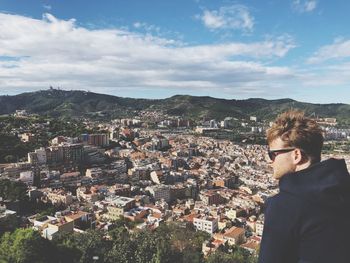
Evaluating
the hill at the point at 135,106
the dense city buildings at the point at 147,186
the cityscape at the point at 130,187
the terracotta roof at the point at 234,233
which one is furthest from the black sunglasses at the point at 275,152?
the hill at the point at 135,106

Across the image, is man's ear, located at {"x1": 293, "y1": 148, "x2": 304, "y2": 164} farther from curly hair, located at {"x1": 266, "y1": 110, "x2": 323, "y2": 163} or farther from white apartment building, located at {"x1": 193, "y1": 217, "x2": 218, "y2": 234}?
white apartment building, located at {"x1": 193, "y1": 217, "x2": 218, "y2": 234}

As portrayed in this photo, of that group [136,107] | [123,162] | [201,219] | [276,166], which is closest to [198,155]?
[123,162]

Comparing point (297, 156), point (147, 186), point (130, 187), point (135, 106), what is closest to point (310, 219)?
point (297, 156)

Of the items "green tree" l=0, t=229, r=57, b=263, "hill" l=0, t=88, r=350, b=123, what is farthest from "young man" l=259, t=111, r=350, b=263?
"hill" l=0, t=88, r=350, b=123

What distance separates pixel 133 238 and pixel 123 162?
2329cm

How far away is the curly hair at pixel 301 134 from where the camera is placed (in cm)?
107

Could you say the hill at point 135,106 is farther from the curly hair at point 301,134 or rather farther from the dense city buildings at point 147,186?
the curly hair at point 301,134

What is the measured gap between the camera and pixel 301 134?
1.07m

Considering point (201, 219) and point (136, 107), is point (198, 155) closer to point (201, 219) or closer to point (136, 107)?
point (201, 219)

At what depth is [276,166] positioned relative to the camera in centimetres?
115

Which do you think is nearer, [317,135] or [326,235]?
[326,235]

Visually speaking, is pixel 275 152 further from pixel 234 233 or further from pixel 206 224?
pixel 206 224

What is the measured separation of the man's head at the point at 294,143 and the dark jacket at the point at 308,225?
0.14 metres

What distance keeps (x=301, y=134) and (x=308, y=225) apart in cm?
27
